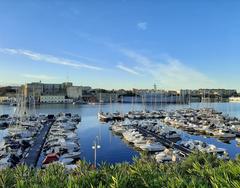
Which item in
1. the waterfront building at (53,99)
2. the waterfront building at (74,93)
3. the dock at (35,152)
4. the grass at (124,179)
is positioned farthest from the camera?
the waterfront building at (74,93)

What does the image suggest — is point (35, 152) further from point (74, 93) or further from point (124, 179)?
point (74, 93)

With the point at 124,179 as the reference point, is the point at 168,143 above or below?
below

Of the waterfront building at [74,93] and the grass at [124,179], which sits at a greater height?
the waterfront building at [74,93]

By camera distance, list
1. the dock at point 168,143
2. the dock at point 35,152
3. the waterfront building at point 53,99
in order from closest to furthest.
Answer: the dock at point 35,152
the dock at point 168,143
the waterfront building at point 53,99

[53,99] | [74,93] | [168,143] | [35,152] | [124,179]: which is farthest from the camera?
[74,93]

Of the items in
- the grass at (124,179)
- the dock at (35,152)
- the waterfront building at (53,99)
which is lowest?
the dock at (35,152)

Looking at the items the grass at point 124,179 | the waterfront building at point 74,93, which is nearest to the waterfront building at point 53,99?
the waterfront building at point 74,93

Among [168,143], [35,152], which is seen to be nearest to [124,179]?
[35,152]

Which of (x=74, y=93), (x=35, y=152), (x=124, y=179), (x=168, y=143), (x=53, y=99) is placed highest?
(x=74, y=93)

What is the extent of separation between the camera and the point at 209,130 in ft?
184

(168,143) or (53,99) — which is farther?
(53,99)

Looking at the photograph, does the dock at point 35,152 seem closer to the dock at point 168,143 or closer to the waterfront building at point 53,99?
the dock at point 168,143

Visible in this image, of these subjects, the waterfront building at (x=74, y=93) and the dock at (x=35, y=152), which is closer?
the dock at (x=35, y=152)

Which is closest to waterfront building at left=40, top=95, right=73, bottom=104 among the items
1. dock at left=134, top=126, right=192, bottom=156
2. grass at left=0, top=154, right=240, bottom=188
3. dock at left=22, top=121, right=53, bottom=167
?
dock at left=134, top=126, right=192, bottom=156
